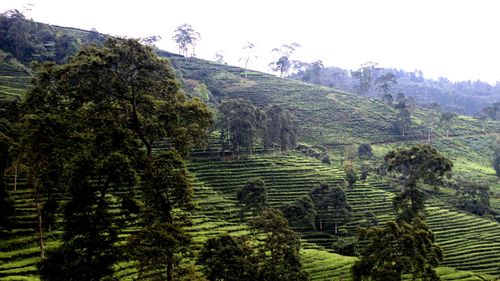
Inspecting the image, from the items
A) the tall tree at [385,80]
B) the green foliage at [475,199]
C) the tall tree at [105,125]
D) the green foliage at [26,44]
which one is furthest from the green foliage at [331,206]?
the tall tree at [385,80]

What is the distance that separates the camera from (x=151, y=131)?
1822 cm

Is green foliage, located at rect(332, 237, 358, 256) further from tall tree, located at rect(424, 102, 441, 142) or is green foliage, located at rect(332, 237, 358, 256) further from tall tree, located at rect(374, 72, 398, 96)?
tall tree, located at rect(374, 72, 398, 96)

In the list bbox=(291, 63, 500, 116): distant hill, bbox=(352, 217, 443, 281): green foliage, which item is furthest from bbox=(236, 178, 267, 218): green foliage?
bbox=(291, 63, 500, 116): distant hill

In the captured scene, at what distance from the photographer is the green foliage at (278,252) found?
22.4 metres

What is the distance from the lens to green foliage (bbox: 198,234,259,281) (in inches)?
860

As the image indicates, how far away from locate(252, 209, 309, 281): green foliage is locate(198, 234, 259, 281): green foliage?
0.69 meters

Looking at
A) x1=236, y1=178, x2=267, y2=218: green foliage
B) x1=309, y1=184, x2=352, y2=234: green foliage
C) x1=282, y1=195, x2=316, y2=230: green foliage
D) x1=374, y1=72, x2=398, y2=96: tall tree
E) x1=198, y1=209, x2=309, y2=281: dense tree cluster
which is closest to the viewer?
x1=198, y1=209, x2=309, y2=281: dense tree cluster

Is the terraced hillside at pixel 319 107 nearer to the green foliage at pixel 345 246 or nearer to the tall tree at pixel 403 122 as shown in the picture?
the tall tree at pixel 403 122

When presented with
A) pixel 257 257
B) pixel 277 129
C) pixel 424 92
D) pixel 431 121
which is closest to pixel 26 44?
pixel 277 129

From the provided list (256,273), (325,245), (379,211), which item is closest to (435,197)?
(379,211)

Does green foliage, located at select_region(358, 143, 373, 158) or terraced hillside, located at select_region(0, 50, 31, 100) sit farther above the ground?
terraced hillside, located at select_region(0, 50, 31, 100)

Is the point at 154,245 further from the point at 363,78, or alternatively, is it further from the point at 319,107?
the point at 363,78

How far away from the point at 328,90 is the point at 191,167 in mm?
71686

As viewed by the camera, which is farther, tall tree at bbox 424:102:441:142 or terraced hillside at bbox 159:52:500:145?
tall tree at bbox 424:102:441:142
